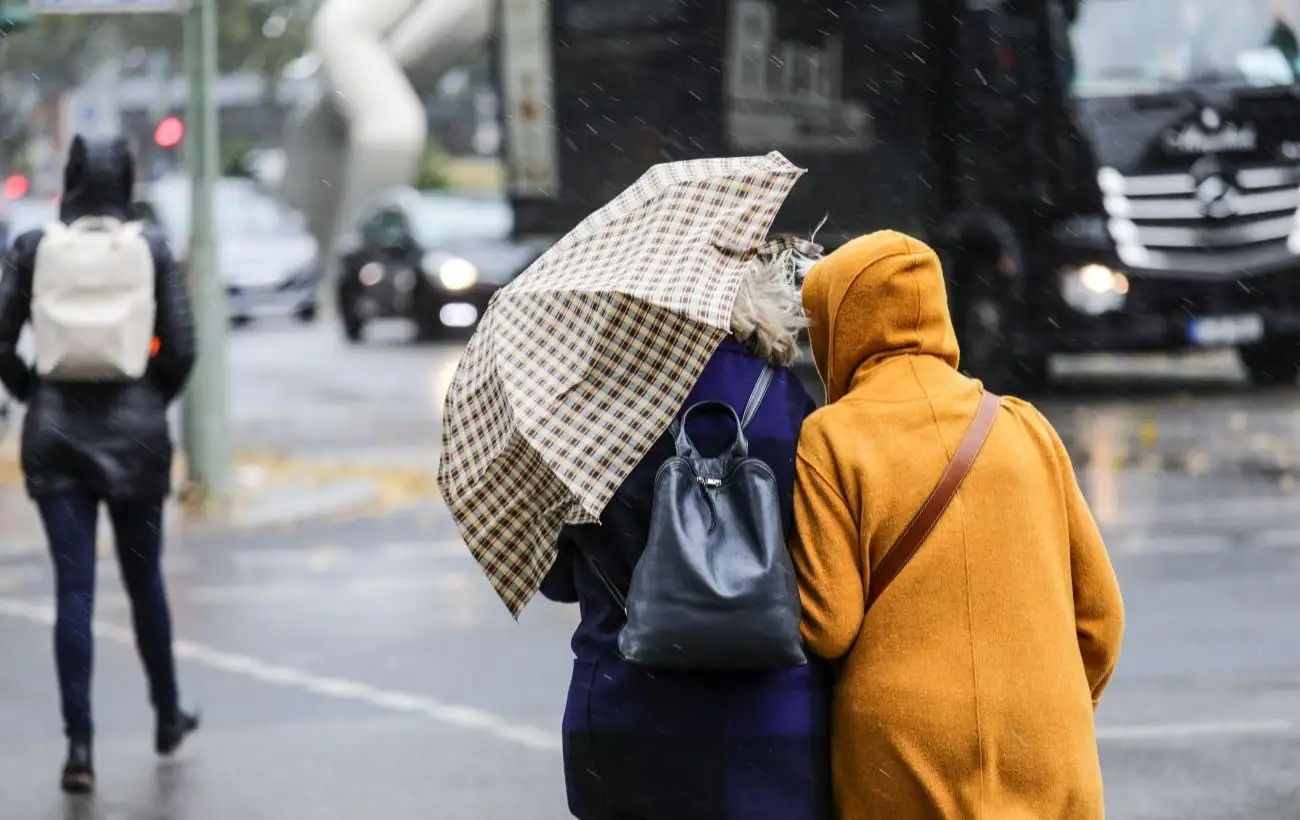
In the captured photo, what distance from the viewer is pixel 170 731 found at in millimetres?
7211

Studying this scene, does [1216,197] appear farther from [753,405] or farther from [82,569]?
[753,405]

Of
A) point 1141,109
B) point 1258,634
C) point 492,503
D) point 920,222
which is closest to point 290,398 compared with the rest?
point 920,222

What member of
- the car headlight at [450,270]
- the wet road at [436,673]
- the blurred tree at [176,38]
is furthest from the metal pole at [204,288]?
the blurred tree at [176,38]

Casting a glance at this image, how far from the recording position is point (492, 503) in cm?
373

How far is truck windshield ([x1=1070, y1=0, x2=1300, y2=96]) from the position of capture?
58.0ft

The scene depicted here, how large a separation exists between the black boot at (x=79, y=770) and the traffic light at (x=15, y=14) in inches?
315

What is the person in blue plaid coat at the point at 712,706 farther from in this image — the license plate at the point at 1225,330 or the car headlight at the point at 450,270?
the car headlight at the point at 450,270

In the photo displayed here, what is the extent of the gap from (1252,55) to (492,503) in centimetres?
1530

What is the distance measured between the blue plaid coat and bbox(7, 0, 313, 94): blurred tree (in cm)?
4874

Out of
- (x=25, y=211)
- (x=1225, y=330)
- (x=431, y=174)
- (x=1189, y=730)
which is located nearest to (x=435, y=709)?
(x=1189, y=730)

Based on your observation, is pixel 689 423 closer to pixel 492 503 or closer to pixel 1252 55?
pixel 492 503

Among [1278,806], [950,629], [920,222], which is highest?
[950,629]

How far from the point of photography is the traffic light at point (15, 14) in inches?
548

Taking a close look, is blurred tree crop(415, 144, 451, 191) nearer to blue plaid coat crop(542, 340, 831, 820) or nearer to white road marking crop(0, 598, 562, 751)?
white road marking crop(0, 598, 562, 751)
